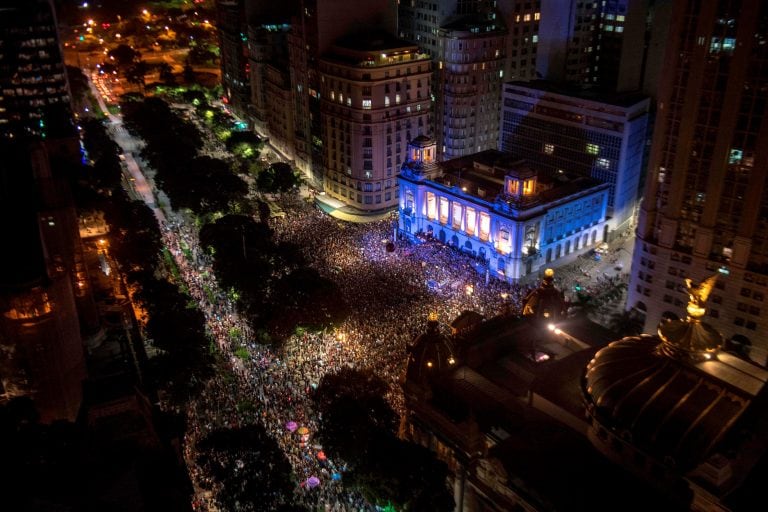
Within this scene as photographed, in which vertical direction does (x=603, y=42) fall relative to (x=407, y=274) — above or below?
above

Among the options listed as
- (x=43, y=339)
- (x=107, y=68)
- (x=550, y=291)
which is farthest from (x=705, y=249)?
(x=107, y=68)

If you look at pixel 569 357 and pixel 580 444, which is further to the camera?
pixel 569 357

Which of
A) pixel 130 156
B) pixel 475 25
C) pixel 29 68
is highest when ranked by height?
pixel 475 25

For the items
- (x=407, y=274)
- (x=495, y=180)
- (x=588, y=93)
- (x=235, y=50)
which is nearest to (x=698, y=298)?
(x=407, y=274)

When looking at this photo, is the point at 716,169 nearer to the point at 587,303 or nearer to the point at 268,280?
the point at 587,303

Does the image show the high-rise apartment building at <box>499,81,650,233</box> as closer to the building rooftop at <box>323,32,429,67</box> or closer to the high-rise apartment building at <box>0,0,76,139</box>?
the building rooftop at <box>323,32,429,67</box>

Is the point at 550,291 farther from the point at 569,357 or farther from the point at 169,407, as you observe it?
the point at 169,407
